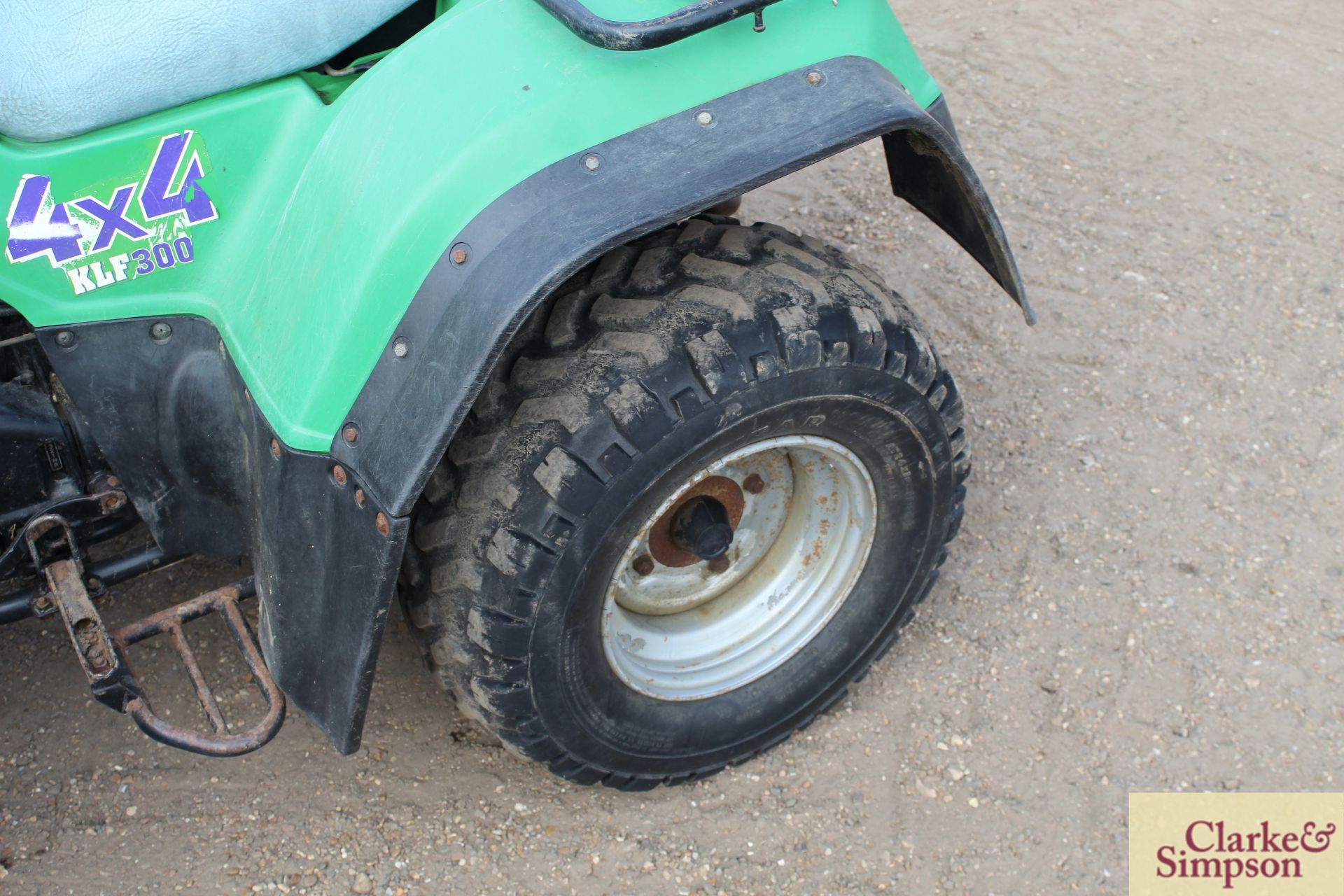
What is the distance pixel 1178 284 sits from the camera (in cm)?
351

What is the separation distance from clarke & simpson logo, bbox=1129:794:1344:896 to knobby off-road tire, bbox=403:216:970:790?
2.80ft

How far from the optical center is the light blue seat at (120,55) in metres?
1.60

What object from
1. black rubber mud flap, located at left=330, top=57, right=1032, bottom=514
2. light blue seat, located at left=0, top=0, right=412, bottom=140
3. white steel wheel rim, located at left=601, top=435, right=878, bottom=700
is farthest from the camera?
white steel wheel rim, located at left=601, top=435, right=878, bottom=700

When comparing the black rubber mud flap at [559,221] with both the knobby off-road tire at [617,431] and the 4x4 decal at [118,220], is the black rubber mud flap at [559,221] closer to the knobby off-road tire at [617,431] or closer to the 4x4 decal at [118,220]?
the knobby off-road tire at [617,431]

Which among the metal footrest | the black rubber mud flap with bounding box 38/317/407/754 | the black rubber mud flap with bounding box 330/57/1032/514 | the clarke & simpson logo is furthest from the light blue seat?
the clarke & simpson logo

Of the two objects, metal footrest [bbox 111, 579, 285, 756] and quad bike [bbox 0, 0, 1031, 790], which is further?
metal footrest [bbox 111, 579, 285, 756]

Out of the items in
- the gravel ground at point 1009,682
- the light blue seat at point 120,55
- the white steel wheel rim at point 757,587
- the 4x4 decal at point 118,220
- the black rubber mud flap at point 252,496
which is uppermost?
the light blue seat at point 120,55

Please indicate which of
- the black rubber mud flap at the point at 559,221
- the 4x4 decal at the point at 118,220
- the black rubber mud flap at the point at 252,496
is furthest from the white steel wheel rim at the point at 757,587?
the 4x4 decal at the point at 118,220

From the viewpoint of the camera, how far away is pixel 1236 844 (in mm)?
2279

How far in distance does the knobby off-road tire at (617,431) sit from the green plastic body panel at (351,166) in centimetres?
28

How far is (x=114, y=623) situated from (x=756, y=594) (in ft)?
4.66

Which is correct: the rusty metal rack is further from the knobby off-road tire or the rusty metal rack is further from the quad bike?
the knobby off-road tire

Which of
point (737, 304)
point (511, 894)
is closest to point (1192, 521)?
point (737, 304)

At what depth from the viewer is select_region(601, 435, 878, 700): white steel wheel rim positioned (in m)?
2.15
